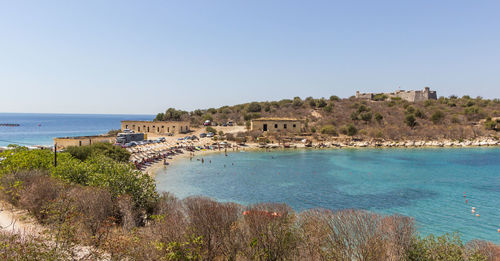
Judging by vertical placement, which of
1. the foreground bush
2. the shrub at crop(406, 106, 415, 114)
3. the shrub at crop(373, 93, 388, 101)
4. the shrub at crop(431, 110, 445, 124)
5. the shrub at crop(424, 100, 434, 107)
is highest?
the shrub at crop(373, 93, 388, 101)

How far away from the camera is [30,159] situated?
67.4 ft

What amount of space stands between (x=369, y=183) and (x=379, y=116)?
50457 millimetres

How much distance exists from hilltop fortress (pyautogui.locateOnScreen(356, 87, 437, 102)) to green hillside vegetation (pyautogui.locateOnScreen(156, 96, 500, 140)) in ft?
13.7

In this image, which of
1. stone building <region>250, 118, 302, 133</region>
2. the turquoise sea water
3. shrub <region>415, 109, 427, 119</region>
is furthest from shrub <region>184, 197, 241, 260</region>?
shrub <region>415, 109, 427, 119</region>

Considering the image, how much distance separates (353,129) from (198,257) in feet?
214

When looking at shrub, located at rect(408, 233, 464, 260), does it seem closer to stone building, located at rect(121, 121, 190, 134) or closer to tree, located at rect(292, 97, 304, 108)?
stone building, located at rect(121, 121, 190, 134)

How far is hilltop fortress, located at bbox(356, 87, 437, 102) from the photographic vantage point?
336 feet

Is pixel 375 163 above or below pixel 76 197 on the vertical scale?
below

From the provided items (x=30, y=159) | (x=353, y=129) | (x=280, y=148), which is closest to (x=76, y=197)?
(x=30, y=159)

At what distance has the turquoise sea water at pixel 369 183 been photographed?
2209 cm

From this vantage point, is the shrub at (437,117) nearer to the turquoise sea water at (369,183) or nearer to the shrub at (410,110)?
the shrub at (410,110)

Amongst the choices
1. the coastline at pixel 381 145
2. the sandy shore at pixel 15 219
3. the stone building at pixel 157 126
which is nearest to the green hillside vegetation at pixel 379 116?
the coastline at pixel 381 145

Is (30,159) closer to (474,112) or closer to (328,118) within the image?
(328,118)

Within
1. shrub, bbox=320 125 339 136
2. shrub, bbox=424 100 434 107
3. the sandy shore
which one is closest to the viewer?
the sandy shore
